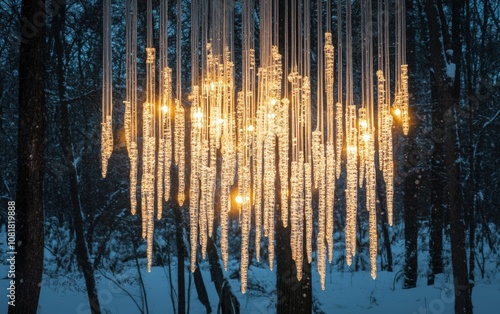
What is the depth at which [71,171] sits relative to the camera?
8.80 metres

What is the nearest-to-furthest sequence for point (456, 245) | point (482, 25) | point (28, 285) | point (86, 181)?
point (28, 285) → point (456, 245) → point (86, 181) → point (482, 25)

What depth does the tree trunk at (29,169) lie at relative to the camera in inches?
222

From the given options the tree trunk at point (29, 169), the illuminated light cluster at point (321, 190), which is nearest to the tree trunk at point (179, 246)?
the tree trunk at point (29, 169)

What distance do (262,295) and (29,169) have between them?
4845mm

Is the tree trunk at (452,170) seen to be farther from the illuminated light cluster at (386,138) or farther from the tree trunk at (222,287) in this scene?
the tree trunk at (222,287)

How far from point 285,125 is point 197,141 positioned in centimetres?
87

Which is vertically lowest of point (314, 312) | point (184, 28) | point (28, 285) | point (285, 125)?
point (314, 312)

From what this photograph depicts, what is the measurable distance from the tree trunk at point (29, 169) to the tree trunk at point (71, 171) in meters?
2.92

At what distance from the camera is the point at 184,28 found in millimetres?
9242

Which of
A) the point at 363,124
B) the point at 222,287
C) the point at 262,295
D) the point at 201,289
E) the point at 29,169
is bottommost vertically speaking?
the point at 262,295

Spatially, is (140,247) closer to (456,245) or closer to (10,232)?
(10,232)

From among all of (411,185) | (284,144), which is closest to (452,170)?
(284,144)

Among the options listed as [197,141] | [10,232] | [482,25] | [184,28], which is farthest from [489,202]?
[10,232]

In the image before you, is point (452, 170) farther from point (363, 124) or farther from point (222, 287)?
point (222, 287)
